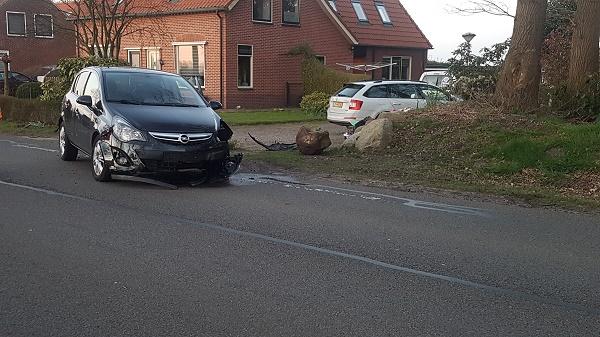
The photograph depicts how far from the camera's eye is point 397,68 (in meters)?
37.1

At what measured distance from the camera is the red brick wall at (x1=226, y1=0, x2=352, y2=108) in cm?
2797

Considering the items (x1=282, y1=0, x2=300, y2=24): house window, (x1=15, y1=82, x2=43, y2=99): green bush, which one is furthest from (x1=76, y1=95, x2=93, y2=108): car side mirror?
(x1=282, y1=0, x2=300, y2=24): house window

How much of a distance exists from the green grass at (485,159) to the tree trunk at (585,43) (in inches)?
57.4

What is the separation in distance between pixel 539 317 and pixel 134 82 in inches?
315

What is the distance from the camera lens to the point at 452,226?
7.64 meters

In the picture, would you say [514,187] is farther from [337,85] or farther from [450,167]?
[337,85]

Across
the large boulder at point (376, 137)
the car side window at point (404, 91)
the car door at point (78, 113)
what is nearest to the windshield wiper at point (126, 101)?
the car door at point (78, 113)

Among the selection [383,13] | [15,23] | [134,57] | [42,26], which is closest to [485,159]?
[134,57]

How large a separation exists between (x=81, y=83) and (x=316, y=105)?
12.9m

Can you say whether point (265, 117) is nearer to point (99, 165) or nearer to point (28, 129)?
point (28, 129)

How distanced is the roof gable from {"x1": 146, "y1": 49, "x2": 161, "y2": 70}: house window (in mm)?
8379

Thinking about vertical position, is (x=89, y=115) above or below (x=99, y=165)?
above

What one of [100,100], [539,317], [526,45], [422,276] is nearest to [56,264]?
[422,276]

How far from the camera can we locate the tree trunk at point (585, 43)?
13.9 metres
